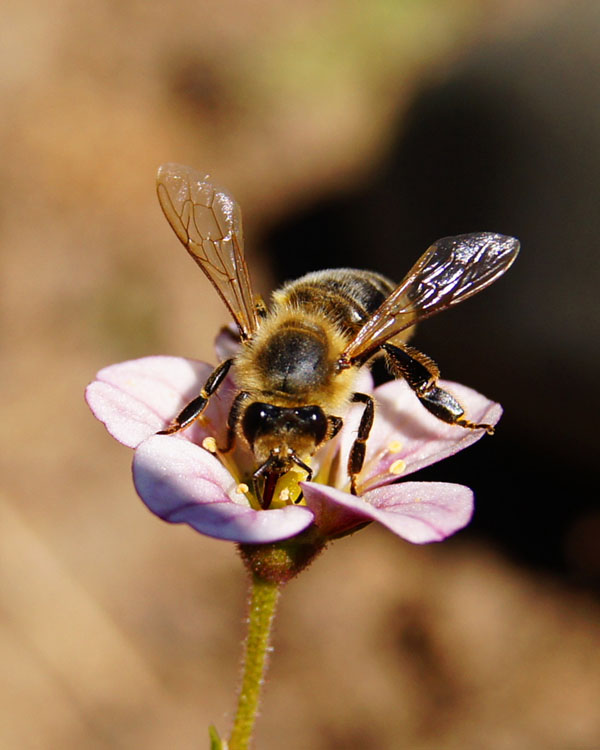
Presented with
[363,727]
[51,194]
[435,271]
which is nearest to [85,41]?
[51,194]

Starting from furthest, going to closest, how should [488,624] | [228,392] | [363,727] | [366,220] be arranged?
[366,220] → [488,624] → [363,727] → [228,392]

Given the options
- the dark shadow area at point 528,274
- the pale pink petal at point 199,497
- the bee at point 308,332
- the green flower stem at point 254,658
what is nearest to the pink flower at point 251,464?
the pale pink petal at point 199,497

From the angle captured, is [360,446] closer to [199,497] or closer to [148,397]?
[199,497]

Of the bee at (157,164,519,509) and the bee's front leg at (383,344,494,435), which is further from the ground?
the bee at (157,164,519,509)

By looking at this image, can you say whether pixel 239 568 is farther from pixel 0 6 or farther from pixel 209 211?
pixel 0 6

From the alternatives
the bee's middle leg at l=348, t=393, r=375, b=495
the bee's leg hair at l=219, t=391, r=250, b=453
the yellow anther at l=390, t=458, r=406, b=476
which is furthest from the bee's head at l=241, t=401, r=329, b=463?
the yellow anther at l=390, t=458, r=406, b=476

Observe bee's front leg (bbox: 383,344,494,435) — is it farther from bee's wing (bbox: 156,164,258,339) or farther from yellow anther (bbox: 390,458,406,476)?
bee's wing (bbox: 156,164,258,339)
